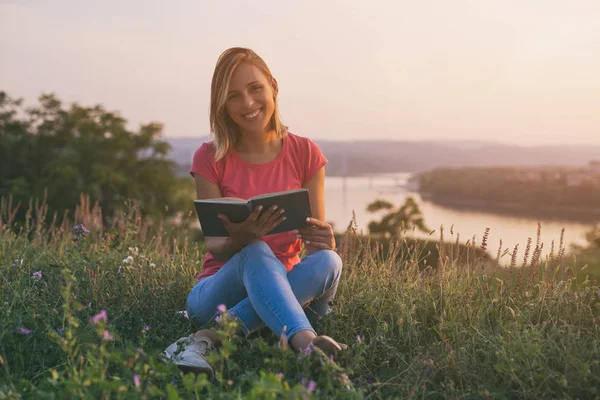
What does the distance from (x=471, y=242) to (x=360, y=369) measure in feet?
4.23

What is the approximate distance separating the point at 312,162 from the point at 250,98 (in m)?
0.53

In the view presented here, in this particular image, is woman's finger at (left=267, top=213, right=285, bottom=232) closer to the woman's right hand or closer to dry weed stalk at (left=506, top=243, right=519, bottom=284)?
the woman's right hand

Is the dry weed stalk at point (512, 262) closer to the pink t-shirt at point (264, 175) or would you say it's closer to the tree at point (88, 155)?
the pink t-shirt at point (264, 175)

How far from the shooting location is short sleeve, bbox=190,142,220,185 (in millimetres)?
3326

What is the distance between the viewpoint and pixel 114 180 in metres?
30.2

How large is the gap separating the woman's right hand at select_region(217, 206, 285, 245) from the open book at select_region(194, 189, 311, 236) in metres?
0.02

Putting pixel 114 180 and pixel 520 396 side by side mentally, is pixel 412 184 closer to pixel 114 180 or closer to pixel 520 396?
pixel 114 180

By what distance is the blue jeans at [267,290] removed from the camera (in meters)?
2.71

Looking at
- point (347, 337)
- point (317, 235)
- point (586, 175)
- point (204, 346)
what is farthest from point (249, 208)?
point (586, 175)

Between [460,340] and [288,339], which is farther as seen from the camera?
[460,340]

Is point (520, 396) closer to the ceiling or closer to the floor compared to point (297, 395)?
closer to the floor

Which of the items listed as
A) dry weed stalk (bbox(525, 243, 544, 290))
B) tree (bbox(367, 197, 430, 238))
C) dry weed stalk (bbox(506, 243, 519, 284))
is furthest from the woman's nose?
tree (bbox(367, 197, 430, 238))

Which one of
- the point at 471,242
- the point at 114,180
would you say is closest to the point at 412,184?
the point at 114,180

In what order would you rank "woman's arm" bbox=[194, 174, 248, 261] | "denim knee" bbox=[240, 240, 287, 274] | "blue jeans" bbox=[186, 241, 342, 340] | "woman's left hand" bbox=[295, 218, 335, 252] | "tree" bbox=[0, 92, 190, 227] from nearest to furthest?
"blue jeans" bbox=[186, 241, 342, 340] < "denim knee" bbox=[240, 240, 287, 274] < "woman's arm" bbox=[194, 174, 248, 261] < "woman's left hand" bbox=[295, 218, 335, 252] < "tree" bbox=[0, 92, 190, 227]
